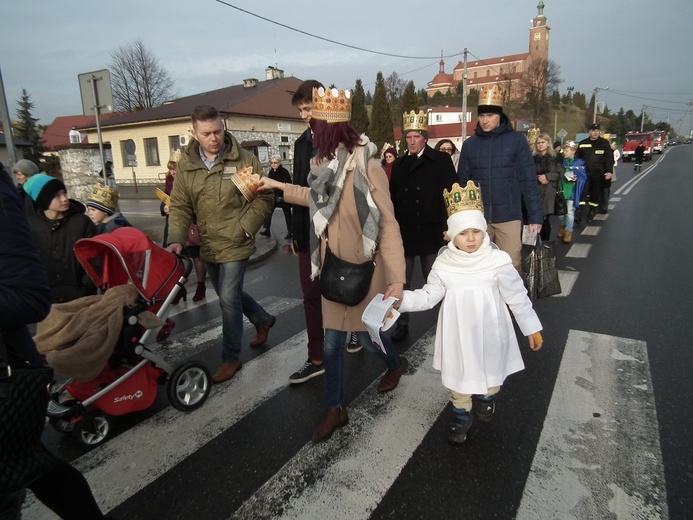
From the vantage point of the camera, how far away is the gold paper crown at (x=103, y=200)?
3.97 m

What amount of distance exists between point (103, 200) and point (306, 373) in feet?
7.80

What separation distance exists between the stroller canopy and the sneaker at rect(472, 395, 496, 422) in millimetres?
2316

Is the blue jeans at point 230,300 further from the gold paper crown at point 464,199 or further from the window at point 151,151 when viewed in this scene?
the window at point 151,151

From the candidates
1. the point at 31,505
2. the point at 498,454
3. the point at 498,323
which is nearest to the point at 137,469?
the point at 31,505

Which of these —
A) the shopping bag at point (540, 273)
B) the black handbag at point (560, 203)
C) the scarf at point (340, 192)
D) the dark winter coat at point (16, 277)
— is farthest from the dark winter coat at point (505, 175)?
the black handbag at point (560, 203)

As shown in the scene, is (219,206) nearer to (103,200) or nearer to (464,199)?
(103,200)

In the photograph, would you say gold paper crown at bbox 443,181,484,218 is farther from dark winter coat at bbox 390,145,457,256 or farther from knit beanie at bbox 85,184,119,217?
knit beanie at bbox 85,184,119,217

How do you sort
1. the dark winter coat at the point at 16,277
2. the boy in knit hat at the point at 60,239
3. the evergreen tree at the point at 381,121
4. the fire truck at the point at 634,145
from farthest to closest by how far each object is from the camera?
the evergreen tree at the point at 381,121 < the fire truck at the point at 634,145 < the boy in knit hat at the point at 60,239 < the dark winter coat at the point at 16,277

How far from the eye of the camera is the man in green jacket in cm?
356

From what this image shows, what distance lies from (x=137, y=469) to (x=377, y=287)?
185 centimetres

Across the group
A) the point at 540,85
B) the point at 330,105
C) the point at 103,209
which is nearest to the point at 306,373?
the point at 330,105

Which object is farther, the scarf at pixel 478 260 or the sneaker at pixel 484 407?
the sneaker at pixel 484 407

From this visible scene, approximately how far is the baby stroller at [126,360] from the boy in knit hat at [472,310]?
1775 mm

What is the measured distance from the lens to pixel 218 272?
3893mm
